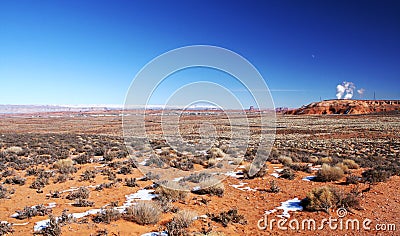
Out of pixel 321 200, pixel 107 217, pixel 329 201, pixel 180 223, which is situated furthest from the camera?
pixel 321 200

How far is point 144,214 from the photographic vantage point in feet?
21.4

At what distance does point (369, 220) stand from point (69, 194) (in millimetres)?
9442

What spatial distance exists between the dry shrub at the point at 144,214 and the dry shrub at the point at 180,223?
1.53 feet

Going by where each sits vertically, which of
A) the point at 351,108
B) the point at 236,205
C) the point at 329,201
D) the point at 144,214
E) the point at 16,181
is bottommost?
Result: the point at 236,205

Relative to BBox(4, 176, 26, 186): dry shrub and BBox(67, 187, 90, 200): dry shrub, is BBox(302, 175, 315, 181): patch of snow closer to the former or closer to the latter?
BBox(67, 187, 90, 200): dry shrub

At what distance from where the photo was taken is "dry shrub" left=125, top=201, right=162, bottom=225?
645 cm

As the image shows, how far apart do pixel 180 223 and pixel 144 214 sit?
104cm

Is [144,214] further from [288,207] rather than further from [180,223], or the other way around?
[288,207]

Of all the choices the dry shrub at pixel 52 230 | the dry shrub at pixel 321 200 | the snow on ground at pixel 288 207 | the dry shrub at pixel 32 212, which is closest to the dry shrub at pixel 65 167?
the dry shrub at pixel 32 212

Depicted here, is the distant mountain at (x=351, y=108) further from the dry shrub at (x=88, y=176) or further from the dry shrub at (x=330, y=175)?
the dry shrub at (x=88, y=176)

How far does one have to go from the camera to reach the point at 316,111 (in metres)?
121

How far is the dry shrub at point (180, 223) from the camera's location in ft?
19.1

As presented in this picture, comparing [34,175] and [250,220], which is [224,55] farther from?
[34,175]

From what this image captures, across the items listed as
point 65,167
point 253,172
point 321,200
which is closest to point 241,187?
point 253,172
